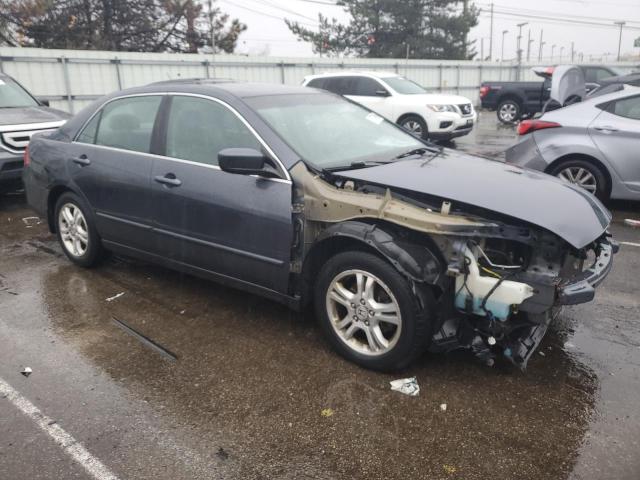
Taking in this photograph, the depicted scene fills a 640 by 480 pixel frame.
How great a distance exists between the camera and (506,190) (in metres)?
3.17

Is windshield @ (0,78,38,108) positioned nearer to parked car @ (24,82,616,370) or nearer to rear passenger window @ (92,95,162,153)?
rear passenger window @ (92,95,162,153)

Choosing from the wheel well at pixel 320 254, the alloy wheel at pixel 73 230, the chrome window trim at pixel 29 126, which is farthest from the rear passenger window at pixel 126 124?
the chrome window trim at pixel 29 126

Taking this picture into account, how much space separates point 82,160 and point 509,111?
667 inches

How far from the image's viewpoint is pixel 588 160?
6383mm

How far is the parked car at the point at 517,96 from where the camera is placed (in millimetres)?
17578

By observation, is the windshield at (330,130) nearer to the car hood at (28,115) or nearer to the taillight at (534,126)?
the taillight at (534,126)

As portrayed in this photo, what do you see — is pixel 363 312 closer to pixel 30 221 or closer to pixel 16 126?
pixel 30 221

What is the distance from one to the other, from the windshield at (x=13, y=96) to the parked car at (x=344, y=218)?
478cm

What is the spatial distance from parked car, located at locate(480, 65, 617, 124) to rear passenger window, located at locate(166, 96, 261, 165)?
15.6m

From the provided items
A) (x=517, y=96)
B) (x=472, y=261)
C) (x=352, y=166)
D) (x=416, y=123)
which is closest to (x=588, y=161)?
(x=352, y=166)

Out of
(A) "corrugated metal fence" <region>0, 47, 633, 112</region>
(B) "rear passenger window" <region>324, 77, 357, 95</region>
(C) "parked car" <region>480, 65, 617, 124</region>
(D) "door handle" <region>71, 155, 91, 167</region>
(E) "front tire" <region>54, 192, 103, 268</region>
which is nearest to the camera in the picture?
(D) "door handle" <region>71, 155, 91, 167</region>

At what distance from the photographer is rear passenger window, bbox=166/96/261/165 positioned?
147 inches

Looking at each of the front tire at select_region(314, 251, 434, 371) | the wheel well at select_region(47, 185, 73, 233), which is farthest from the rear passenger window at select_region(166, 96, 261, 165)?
the wheel well at select_region(47, 185, 73, 233)

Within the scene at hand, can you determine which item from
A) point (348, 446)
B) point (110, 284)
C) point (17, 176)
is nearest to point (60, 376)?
point (110, 284)
